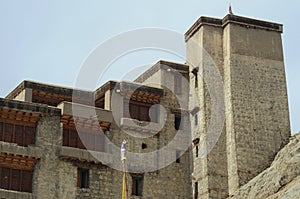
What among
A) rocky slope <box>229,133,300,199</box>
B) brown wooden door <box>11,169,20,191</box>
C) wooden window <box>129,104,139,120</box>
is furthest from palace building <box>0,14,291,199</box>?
rocky slope <box>229,133,300,199</box>

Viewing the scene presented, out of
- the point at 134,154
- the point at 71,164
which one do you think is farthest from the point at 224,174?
the point at 71,164

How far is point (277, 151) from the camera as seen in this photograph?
51438 millimetres

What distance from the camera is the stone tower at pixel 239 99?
50.4m

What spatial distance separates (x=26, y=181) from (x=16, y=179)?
658 millimetres

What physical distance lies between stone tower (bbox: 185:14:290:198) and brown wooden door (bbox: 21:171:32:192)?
1166 cm

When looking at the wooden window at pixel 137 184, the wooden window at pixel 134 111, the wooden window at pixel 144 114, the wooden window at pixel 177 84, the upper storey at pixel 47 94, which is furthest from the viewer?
the wooden window at pixel 177 84

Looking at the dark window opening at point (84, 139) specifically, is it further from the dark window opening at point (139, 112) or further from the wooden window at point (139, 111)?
the wooden window at point (139, 111)

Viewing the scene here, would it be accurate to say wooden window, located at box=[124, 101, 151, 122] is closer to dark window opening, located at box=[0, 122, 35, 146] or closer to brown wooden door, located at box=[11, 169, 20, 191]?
dark window opening, located at box=[0, 122, 35, 146]

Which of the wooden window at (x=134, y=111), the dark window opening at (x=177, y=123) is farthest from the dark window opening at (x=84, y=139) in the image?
the dark window opening at (x=177, y=123)

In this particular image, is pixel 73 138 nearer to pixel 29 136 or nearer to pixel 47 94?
pixel 29 136

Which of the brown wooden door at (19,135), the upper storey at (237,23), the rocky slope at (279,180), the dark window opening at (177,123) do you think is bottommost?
the rocky slope at (279,180)

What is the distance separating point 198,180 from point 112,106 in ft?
26.1


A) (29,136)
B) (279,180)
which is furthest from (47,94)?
(279,180)

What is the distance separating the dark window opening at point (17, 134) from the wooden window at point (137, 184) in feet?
25.0
